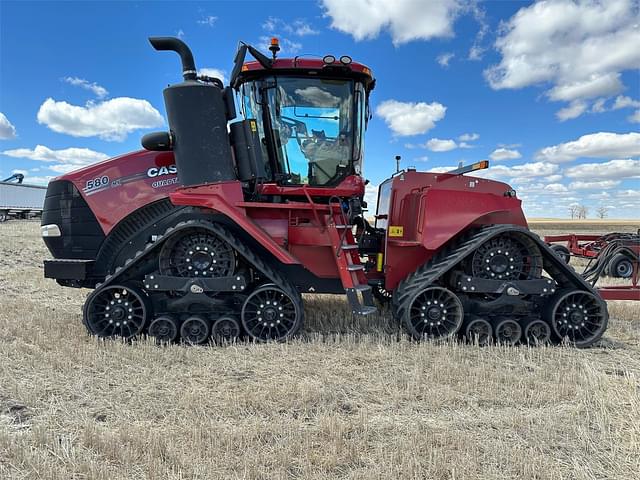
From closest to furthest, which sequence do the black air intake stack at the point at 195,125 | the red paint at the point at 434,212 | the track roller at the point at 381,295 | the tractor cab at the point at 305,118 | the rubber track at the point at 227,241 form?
the rubber track at the point at 227,241 < the black air intake stack at the point at 195,125 < the red paint at the point at 434,212 < the tractor cab at the point at 305,118 < the track roller at the point at 381,295

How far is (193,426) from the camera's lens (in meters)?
2.80

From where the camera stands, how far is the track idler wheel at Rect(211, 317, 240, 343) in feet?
15.8

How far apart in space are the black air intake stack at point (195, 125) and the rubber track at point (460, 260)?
2373mm

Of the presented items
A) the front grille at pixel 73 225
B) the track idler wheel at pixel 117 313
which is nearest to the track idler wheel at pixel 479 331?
the track idler wheel at pixel 117 313

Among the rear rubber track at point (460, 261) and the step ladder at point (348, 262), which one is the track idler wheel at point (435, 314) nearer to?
the rear rubber track at point (460, 261)

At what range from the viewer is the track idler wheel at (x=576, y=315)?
491cm

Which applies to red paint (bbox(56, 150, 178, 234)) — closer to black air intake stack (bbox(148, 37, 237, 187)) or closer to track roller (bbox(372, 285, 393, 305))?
black air intake stack (bbox(148, 37, 237, 187))

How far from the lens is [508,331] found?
16.1 feet

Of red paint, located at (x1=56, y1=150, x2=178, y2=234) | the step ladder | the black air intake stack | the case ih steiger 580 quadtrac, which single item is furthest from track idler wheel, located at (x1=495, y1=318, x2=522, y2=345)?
red paint, located at (x1=56, y1=150, x2=178, y2=234)

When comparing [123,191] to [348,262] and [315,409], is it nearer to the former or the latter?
[348,262]

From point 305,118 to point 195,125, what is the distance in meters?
1.29

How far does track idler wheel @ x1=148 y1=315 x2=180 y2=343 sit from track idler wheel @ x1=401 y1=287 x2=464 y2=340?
8.17 feet

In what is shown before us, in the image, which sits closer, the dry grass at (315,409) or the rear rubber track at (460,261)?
the dry grass at (315,409)

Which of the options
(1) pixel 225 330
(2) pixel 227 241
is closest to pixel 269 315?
(1) pixel 225 330
